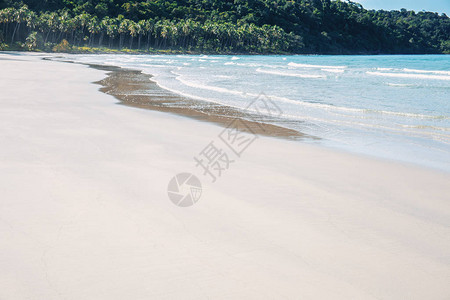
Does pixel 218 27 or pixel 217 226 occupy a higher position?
pixel 218 27

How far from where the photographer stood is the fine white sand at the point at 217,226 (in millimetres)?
2988

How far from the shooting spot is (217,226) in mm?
3979

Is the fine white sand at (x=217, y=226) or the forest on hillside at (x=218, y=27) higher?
the forest on hillside at (x=218, y=27)

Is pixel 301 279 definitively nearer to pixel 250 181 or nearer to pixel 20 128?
pixel 250 181

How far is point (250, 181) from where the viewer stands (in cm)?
546

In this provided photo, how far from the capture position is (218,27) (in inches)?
4870

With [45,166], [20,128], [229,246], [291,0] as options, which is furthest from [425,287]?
[291,0]

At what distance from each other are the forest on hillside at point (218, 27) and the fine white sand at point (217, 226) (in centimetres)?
8080

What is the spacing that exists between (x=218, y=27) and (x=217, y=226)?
410 feet

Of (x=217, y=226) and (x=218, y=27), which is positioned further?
(x=218, y=27)

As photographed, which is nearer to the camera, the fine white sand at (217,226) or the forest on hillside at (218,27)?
the fine white sand at (217,226)

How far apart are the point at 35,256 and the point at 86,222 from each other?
688mm

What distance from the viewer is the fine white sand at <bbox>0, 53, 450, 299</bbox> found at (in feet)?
9.80

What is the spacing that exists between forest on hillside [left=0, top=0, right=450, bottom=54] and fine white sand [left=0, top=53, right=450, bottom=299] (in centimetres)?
8080
